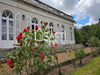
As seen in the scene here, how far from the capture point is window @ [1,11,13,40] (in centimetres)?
614

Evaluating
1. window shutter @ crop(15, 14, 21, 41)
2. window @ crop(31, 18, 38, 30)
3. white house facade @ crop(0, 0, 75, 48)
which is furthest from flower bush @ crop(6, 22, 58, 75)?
window @ crop(31, 18, 38, 30)

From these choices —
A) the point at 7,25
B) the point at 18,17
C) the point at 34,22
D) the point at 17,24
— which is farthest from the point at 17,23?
the point at 34,22

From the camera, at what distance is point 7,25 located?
6.28 meters

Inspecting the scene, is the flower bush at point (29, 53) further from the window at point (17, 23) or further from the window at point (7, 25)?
the window at point (17, 23)

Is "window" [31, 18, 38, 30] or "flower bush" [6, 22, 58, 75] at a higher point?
"window" [31, 18, 38, 30]

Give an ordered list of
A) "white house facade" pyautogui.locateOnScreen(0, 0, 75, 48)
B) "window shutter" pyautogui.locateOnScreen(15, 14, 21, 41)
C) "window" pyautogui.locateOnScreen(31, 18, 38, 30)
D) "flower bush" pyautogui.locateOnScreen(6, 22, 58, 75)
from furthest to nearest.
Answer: "window" pyautogui.locateOnScreen(31, 18, 38, 30) → "window shutter" pyautogui.locateOnScreen(15, 14, 21, 41) → "white house facade" pyautogui.locateOnScreen(0, 0, 75, 48) → "flower bush" pyautogui.locateOnScreen(6, 22, 58, 75)

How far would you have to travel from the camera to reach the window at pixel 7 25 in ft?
20.1

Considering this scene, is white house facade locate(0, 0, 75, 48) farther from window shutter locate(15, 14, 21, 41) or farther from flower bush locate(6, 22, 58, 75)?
flower bush locate(6, 22, 58, 75)

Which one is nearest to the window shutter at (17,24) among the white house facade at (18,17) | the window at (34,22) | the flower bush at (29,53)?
the white house facade at (18,17)

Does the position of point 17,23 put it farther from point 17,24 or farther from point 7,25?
point 7,25

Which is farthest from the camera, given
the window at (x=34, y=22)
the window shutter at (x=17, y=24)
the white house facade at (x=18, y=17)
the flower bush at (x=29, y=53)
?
the window at (x=34, y=22)

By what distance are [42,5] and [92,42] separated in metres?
6.88

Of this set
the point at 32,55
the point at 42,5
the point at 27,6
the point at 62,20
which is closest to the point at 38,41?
the point at 32,55

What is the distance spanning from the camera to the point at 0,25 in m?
5.82
